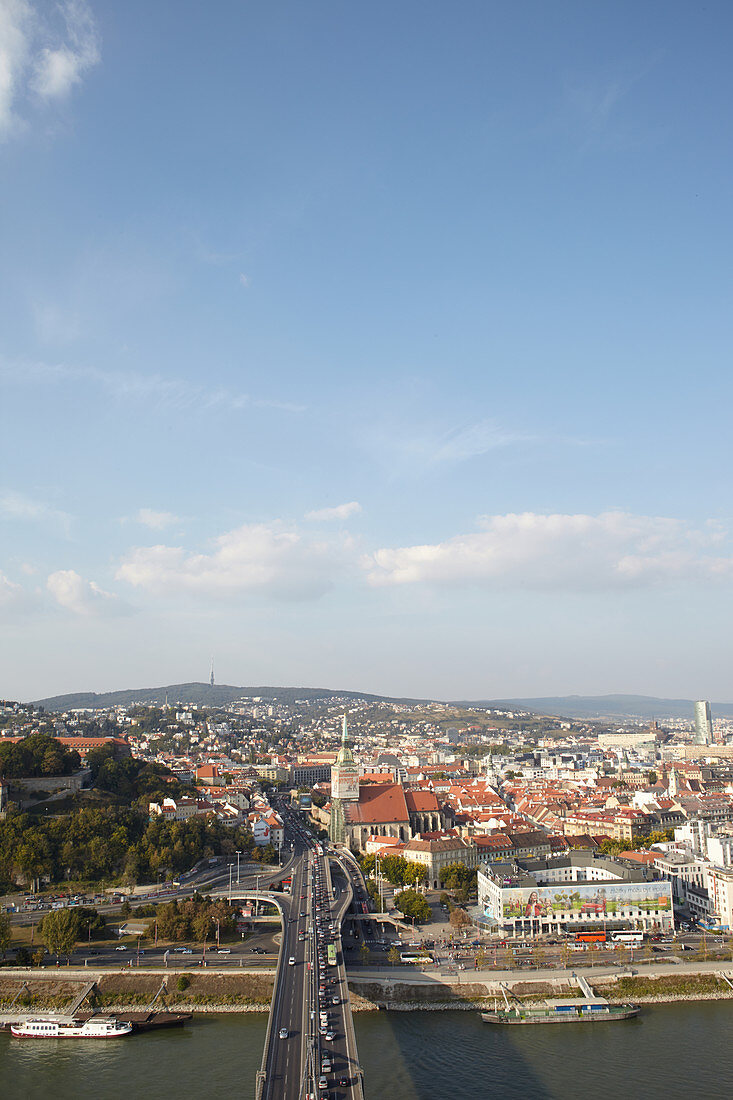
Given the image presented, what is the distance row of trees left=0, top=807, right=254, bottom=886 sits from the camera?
3881cm

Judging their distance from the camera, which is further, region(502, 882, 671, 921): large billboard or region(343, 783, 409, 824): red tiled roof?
region(343, 783, 409, 824): red tiled roof

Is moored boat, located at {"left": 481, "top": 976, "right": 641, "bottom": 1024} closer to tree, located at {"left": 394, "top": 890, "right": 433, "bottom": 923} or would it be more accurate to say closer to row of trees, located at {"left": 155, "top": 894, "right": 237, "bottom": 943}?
tree, located at {"left": 394, "top": 890, "right": 433, "bottom": 923}

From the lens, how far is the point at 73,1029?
80.9 feet

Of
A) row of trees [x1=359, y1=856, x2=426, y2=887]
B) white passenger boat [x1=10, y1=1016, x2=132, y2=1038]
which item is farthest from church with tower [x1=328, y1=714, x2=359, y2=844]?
white passenger boat [x1=10, y1=1016, x2=132, y2=1038]

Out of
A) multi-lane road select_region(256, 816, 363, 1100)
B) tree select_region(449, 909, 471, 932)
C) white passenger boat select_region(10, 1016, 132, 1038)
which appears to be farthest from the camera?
tree select_region(449, 909, 471, 932)

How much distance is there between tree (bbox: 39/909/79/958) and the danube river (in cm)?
460

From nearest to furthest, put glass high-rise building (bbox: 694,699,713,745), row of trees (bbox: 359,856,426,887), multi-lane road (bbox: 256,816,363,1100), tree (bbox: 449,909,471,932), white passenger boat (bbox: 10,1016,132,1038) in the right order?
1. multi-lane road (bbox: 256,816,363,1100)
2. white passenger boat (bbox: 10,1016,132,1038)
3. tree (bbox: 449,909,471,932)
4. row of trees (bbox: 359,856,426,887)
5. glass high-rise building (bbox: 694,699,713,745)

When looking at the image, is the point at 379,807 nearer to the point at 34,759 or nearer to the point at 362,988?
the point at 34,759

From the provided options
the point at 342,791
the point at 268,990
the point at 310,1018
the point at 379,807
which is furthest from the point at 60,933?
the point at 342,791

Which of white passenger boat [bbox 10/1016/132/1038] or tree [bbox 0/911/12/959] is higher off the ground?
tree [bbox 0/911/12/959]

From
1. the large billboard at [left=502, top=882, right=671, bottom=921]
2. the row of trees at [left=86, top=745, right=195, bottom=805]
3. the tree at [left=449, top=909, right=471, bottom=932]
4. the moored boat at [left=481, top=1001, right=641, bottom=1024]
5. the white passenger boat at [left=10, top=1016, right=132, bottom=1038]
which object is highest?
the row of trees at [left=86, top=745, right=195, bottom=805]

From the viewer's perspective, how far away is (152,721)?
13225cm

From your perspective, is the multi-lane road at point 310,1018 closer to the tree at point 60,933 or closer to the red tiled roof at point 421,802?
the tree at point 60,933

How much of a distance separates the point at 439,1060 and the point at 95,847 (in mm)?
24601
